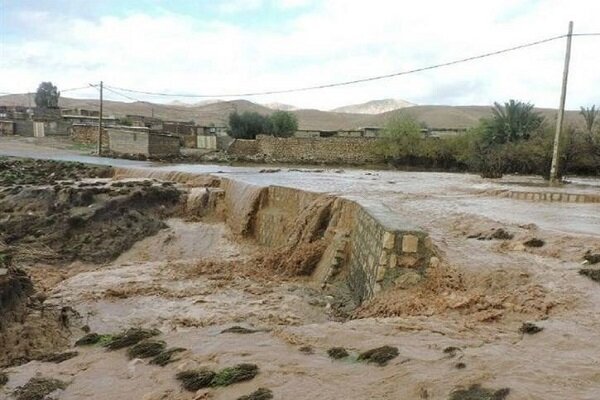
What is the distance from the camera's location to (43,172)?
2150 centimetres

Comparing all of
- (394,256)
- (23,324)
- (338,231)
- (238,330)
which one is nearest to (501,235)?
(394,256)

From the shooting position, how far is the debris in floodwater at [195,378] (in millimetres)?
4062

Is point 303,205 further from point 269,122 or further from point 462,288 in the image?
point 269,122

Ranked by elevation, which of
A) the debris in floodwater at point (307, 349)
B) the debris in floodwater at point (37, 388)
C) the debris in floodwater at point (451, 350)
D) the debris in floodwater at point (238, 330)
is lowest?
the debris in floodwater at point (37, 388)

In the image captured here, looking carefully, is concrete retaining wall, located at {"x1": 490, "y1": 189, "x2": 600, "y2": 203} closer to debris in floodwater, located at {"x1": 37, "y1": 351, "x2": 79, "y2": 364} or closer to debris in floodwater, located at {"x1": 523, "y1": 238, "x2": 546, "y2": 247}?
debris in floodwater, located at {"x1": 523, "y1": 238, "x2": 546, "y2": 247}

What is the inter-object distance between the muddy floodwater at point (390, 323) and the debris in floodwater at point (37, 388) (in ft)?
0.21

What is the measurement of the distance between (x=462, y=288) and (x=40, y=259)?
10272mm

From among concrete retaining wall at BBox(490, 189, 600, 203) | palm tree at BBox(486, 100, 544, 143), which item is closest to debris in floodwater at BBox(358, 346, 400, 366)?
concrete retaining wall at BBox(490, 189, 600, 203)

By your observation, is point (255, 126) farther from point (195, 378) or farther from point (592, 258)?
point (195, 378)

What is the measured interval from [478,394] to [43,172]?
21196 millimetres

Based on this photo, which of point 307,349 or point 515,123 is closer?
point 307,349

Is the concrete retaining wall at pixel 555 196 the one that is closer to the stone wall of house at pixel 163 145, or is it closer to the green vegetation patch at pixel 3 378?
the green vegetation patch at pixel 3 378

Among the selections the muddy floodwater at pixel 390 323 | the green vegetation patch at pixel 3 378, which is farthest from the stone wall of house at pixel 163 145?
the green vegetation patch at pixel 3 378

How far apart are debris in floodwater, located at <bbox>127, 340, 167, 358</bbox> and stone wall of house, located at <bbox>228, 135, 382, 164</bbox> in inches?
1325
